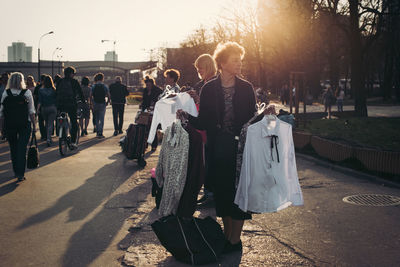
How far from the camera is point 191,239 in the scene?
449 centimetres

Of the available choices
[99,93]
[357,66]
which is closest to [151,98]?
[99,93]

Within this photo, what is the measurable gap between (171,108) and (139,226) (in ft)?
4.57

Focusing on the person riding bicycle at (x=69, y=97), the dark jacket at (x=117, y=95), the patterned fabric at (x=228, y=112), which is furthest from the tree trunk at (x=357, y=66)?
the patterned fabric at (x=228, y=112)

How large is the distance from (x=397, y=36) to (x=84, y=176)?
3718 centimetres

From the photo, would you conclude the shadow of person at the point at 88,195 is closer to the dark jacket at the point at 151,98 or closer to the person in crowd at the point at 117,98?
the dark jacket at the point at 151,98

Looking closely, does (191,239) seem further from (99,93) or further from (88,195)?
(99,93)

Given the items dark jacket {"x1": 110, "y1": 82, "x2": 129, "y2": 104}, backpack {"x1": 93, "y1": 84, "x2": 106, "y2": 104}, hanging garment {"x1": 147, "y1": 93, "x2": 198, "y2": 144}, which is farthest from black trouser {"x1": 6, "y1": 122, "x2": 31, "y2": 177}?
dark jacket {"x1": 110, "y1": 82, "x2": 129, "y2": 104}

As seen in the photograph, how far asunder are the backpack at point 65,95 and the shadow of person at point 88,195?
3279 mm

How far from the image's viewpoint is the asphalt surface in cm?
458

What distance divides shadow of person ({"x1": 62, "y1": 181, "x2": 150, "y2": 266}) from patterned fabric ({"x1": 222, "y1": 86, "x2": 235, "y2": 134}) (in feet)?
5.51

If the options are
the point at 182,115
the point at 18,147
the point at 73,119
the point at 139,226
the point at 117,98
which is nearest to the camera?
the point at 182,115

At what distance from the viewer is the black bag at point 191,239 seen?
14.5 feet

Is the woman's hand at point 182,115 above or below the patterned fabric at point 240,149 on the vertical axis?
above

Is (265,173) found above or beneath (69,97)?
beneath
